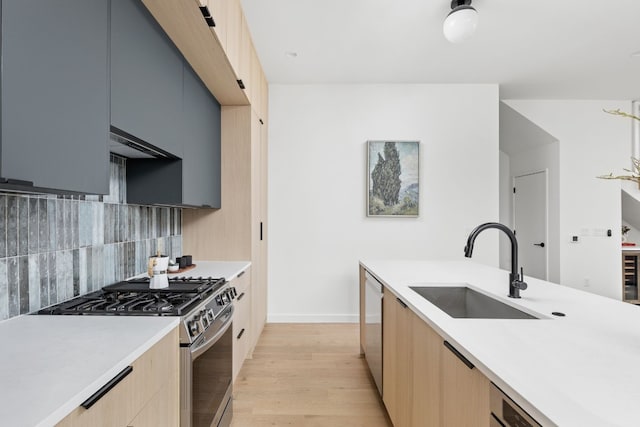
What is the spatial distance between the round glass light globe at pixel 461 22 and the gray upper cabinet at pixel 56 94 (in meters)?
2.16

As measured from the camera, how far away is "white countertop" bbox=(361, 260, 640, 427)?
60cm

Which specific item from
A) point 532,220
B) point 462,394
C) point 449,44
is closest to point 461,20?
point 449,44

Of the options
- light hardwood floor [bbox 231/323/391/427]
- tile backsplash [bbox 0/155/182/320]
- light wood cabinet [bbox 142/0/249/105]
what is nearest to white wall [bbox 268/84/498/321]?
light hardwood floor [bbox 231/323/391/427]

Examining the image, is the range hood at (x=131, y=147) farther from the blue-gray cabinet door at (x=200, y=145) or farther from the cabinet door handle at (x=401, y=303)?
the cabinet door handle at (x=401, y=303)

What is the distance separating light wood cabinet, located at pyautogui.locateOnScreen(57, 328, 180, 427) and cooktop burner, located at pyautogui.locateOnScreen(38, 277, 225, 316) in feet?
0.56

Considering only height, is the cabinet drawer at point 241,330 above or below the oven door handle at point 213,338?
below

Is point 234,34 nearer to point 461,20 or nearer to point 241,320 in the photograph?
point 461,20

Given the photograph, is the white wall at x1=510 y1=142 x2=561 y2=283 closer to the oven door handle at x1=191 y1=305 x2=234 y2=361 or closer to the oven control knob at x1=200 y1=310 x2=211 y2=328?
the oven door handle at x1=191 y1=305 x2=234 y2=361

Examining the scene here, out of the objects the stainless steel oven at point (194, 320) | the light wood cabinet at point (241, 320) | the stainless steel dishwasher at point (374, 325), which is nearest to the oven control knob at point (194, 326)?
the stainless steel oven at point (194, 320)

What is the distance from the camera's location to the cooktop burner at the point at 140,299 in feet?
4.06

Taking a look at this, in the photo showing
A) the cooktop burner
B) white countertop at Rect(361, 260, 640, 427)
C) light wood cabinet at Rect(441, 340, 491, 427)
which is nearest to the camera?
white countertop at Rect(361, 260, 640, 427)

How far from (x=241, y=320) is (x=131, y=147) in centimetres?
141

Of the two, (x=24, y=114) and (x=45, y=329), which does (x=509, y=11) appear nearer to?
(x=24, y=114)

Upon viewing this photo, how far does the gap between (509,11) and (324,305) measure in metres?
3.28
